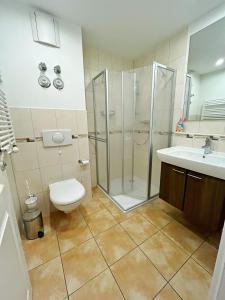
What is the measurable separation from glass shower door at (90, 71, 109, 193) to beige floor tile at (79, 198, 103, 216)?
28 centimetres

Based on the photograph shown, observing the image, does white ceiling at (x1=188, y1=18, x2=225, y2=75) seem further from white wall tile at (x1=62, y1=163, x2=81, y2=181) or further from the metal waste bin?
the metal waste bin

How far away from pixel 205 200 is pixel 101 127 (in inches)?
61.6

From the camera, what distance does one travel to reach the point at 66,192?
149 centimetres

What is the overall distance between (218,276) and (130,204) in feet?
4.25

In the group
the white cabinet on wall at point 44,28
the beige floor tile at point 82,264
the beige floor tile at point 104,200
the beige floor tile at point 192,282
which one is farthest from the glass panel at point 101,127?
the beige floor tile at point 192,282

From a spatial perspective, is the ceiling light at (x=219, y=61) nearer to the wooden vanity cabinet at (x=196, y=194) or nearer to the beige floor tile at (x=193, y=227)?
the wooden vanity cabinet at (x=196, y=194)

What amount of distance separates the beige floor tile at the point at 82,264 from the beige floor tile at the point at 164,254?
449 millimetres

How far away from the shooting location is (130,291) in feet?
3.19

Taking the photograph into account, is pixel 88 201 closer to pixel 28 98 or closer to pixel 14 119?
pixel 14 119

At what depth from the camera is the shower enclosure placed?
1760 millimetres

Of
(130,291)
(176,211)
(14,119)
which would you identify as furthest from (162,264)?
(14,119)

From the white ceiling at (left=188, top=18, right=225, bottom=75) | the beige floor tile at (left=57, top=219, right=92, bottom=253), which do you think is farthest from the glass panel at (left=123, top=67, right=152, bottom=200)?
the beige floor tile at (left=57, top=219, right=92, bottom=253)

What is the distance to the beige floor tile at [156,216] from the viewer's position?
1.59 metres

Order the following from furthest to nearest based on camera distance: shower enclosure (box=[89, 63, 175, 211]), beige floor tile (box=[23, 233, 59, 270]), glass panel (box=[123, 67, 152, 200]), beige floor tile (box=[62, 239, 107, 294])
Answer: glass panel (box=[123, 67, 152, 200]) < shower enclosure (box=[89, 63, 175, 211]) < beige floor tile (box=[23, 233, 59, 270]) < beige floor tile (box=[62, 239, 107, 294])
